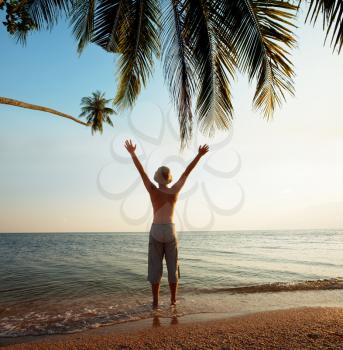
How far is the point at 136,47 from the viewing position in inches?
262

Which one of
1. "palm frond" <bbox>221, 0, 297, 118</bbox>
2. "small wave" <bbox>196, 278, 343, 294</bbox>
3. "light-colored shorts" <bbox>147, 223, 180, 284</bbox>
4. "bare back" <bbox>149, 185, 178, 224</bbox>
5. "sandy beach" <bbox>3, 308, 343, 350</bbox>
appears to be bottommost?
"small wave" <bbox>196, 278, 343, 294</bbox>

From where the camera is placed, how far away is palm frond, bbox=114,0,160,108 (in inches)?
261

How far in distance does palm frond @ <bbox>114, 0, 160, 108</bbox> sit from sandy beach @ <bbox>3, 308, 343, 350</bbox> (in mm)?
4785

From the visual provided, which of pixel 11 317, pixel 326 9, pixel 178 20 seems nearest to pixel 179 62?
pixel 178 20

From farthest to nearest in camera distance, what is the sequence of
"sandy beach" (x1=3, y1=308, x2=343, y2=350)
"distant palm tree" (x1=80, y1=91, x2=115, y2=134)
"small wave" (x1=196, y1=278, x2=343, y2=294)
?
"distant palm tree" (x1=80, y1=91, x2=115, y2=134) → "small wave" (x1=196, y1=278, x2=343, y2=294) → "sandy beach" (x1=3, y1=308, x2=343, y2=350)

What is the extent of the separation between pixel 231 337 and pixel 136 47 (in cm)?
564

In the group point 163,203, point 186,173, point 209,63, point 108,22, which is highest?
point 108,22

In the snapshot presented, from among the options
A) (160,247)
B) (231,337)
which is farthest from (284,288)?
(231,337)

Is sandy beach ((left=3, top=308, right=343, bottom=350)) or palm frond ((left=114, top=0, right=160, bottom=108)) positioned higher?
palm frond ((left=114, top=0, right=160, bottom=108))

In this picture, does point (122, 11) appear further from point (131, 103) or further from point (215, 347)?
point (215, 347)

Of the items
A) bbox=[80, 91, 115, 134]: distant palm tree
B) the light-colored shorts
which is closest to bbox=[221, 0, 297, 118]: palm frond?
the light-colored shorts

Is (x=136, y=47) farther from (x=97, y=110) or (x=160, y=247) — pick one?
(x=97, y=110)

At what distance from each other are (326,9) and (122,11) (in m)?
4.16

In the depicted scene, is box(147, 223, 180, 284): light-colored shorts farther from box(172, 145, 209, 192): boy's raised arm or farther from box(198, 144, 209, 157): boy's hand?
box(198, 144, 209, 157): boy's hand
